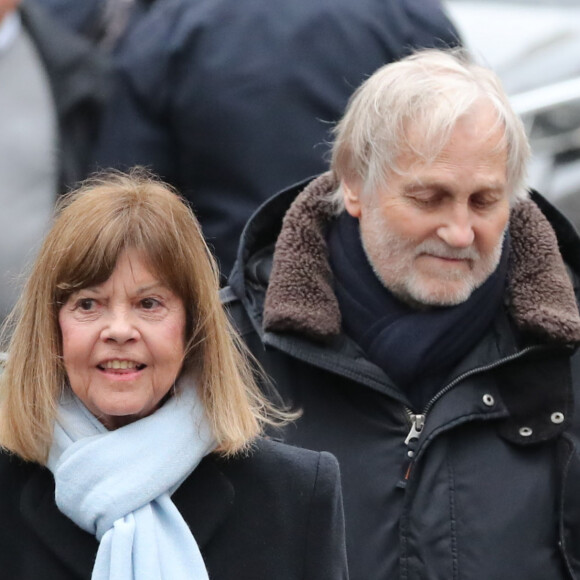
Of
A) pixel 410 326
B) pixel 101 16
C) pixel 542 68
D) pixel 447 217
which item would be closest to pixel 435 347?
pixel 410 326

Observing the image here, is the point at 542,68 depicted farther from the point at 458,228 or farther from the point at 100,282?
the point at 100,282

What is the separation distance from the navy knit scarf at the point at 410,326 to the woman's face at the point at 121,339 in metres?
0.74

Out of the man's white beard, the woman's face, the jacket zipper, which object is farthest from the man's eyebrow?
the woman's face

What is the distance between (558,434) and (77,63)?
1.55m

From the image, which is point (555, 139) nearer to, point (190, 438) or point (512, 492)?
point (512, 492)

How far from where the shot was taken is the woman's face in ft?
9.43

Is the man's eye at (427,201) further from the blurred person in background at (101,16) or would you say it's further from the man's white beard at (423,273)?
the blurred person in background at (101,16)

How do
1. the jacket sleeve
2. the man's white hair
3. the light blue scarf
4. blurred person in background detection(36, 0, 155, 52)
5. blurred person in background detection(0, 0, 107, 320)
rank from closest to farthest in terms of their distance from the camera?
the light blue scarf < the jacket sleeve < the man's white hair < blurred person in background detection(0, 0, 107, 320) < blurred person in background detection(36, 0, 155, 52)

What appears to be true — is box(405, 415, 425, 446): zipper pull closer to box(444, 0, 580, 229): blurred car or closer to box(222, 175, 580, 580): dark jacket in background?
box(222, 175, 580, 580): dark jacket in background

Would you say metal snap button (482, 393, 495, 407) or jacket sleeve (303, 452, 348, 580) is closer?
jacket sleeve (303, 452, 348, 580)

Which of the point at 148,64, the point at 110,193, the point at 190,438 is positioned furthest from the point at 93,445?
the point at 148,64

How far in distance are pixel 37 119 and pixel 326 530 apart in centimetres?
145

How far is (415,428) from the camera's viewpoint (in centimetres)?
348

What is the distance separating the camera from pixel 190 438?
9.62 ft
